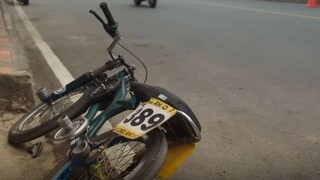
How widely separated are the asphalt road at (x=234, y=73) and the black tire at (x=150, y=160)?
66cm

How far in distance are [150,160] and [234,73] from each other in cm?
403

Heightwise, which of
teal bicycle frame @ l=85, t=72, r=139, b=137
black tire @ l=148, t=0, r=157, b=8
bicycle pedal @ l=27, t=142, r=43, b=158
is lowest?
black tire @ l=148, t=0, r=157, b=8

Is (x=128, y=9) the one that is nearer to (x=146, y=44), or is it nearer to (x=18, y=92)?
(x=146, y=44)

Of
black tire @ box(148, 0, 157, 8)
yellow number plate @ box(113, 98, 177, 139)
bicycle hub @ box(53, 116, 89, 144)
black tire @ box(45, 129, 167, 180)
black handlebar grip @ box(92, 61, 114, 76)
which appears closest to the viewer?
black tire @ box(45, 129, 167, 180)

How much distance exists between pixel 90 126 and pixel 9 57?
3712 millimetres

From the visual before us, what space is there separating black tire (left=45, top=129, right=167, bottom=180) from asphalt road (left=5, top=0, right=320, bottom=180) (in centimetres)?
66

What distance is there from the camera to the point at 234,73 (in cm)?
666

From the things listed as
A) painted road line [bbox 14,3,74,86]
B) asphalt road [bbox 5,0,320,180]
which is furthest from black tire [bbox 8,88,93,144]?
painted road line [bbox 14,3,74,86]

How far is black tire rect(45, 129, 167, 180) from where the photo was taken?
276 centimetres

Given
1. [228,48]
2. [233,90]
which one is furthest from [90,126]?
[228,48]

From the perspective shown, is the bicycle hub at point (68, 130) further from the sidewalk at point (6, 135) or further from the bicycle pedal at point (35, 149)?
the bicycle pedal at point (35, 149)

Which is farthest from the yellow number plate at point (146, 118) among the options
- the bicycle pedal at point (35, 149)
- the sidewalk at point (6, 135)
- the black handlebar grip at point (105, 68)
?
the bicycle pedal at point (35, 149)

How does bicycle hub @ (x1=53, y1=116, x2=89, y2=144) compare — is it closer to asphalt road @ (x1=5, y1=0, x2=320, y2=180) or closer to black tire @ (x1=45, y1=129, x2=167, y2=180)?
black tire @ (x1=45, y1=129, x2=167, y2=180)

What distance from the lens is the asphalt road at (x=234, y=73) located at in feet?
12.7
